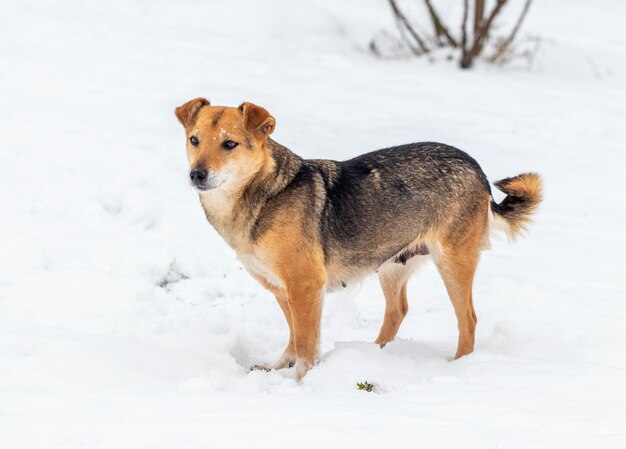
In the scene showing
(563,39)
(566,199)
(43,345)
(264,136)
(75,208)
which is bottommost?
(563,39)

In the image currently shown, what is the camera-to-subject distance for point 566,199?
31.7 feet

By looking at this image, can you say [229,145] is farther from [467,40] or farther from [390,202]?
[467,40]

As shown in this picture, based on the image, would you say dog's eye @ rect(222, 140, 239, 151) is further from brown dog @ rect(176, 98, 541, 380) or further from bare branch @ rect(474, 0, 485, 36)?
bare branch @ rect(474, 0, 485, 36)

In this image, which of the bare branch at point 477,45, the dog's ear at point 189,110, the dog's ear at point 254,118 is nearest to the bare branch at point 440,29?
the bare branch at point 477,45

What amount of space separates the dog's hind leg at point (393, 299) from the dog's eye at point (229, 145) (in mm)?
1678

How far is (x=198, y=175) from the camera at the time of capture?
5230 millimetres

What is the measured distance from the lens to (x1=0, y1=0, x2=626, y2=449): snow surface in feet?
14.0

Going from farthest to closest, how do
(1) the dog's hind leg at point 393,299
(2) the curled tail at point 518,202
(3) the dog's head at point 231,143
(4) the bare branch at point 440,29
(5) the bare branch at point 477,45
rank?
(4) the bare branch at point 440,29, (5) the bare branch at point 477,45, (1) the dog's hind leg at point 393,299, (2) the curled tail at point 518,202, (3) the dog's head at point 231,143

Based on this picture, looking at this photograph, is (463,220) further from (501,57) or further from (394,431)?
(501,57)

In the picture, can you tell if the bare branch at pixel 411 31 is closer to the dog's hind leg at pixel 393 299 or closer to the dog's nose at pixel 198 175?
the dog's hind leg at pixel 393 299

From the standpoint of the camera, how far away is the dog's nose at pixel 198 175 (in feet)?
17.1

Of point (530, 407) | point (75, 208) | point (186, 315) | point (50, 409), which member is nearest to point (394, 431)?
point (530, 407)

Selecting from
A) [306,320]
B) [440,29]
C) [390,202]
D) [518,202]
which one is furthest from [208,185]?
[440,29]

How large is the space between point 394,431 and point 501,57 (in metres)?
11.2
